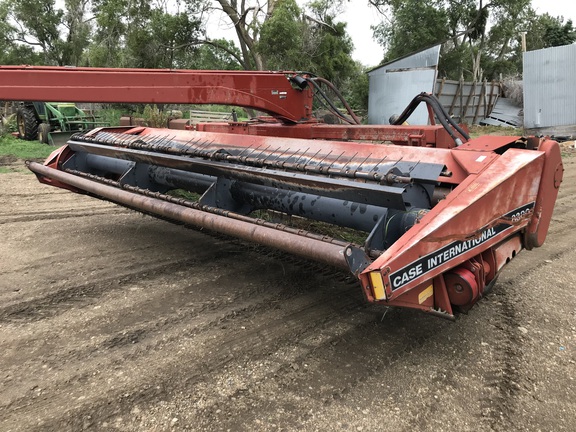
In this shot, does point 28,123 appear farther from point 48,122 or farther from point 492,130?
point 492,130

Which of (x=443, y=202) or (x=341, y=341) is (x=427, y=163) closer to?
(x=443, y=202)

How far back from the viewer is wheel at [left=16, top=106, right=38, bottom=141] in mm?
13844

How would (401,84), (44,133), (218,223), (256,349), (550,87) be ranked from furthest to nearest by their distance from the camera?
(401,84), (550,87), (44,133), (218,223), (256,349)

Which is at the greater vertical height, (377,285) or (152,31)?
(152,31)

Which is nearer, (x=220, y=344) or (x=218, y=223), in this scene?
(x=220, y=344)

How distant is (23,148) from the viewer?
11922 millimetres

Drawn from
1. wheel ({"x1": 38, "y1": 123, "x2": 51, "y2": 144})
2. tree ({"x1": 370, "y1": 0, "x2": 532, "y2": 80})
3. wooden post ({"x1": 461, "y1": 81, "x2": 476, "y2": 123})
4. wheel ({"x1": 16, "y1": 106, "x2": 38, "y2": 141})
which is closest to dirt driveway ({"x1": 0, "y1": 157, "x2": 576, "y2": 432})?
wheel ({"x1": 38, "y1": 123, "x2": 51, "y2": 144})

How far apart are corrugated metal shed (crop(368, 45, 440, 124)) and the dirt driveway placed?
1121 cm

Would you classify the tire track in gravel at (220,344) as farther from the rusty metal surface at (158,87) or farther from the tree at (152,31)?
the tree at (152,31)

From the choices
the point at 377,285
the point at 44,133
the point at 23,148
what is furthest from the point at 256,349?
the point at 44,133

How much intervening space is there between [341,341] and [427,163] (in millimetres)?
1119

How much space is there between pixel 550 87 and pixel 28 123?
50.2 ft

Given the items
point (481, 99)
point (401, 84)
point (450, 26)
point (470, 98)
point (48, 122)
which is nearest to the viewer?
point (48, 122)

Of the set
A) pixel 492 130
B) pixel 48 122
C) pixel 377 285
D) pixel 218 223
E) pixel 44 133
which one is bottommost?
pixel 492 130
